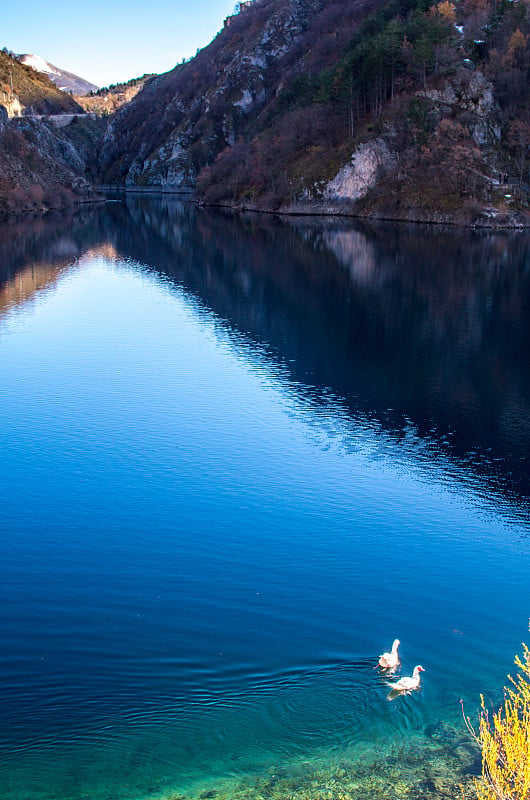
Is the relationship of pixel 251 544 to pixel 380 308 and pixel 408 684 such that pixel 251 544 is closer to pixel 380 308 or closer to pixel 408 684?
pixel 408 684

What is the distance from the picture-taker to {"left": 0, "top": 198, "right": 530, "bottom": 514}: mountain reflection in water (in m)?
28.2

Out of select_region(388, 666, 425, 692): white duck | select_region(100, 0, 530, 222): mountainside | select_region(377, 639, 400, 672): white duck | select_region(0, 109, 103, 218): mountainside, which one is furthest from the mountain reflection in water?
select_region(0, 109, 103, 218): mountainside

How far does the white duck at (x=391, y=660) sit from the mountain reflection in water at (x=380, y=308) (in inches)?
365

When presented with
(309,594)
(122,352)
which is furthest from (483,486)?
(122,352)

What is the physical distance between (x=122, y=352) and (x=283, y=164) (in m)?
97.1

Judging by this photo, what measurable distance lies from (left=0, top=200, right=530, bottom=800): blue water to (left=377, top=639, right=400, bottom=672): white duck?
1.27ft

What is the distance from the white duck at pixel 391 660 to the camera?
13.6 meters

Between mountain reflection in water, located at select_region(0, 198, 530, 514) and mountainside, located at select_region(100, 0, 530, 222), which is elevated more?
mountainside, located at select_region(100, 0, 530, 222)

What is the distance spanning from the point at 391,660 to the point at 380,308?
3721cm

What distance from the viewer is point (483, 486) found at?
74.8 feet

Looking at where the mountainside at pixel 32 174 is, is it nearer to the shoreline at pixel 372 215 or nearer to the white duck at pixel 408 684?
the shoreline at pixel 372 215

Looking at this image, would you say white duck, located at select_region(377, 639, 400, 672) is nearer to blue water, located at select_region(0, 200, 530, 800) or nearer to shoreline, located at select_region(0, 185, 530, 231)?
blue water, located at select_region(0, 200, 530, 800)

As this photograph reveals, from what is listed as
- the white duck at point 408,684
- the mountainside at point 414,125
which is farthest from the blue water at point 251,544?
the mountainside at point 414,125

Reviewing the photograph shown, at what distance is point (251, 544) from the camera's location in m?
19.0
